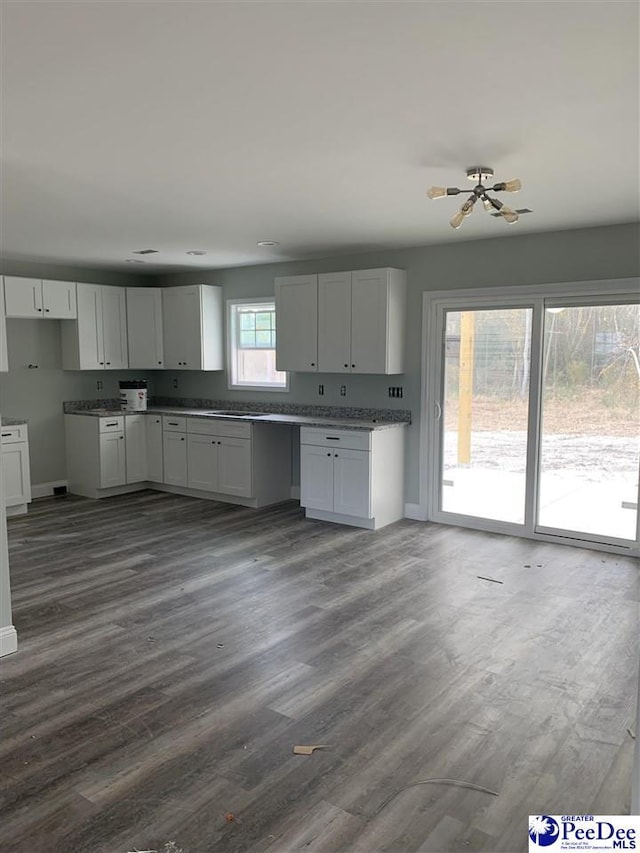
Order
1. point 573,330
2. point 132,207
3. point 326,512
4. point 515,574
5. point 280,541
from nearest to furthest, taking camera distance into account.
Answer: point 132,207 < point 515,574 < point 573,330 < point 280,541 < point 326,512

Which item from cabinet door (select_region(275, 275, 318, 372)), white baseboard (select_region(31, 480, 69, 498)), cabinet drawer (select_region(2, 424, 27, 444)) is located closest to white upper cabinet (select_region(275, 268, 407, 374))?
cabinet door (select_region(275, 275, 318, 372))

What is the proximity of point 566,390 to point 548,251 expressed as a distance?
111 cm

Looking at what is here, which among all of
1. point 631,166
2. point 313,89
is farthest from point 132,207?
point 631,166

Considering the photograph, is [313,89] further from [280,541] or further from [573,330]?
[280,541]

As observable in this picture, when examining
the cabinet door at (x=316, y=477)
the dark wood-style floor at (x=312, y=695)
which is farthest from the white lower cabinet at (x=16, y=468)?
the cabinet door at (x=316, y=477)

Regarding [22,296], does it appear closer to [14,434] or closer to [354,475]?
[14,434]

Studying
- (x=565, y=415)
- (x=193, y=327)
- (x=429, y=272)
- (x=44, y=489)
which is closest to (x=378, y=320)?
(x=429, y=272)

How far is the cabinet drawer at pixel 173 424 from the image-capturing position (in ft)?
23.1

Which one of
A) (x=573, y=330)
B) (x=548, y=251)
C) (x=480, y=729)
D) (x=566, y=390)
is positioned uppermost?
(x=548, y=251)

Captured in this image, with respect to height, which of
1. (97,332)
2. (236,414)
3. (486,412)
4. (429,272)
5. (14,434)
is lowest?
(14,434)

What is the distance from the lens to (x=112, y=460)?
703 cm

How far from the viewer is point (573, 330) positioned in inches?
201

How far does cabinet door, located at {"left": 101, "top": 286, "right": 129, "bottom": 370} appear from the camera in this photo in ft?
24.0

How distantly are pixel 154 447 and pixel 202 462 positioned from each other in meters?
0.75
